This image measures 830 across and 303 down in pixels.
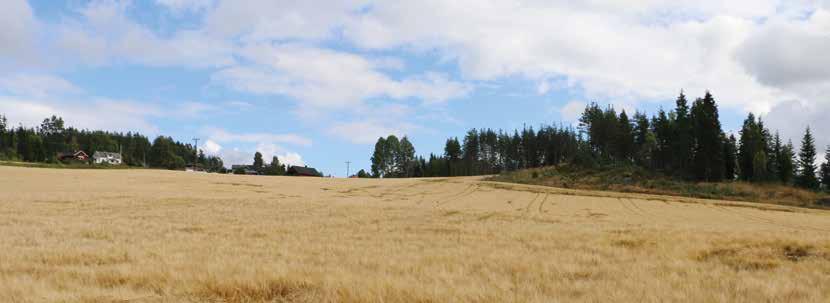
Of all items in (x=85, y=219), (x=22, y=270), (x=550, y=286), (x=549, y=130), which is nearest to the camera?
(x=550, y=286)

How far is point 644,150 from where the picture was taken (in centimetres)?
12600

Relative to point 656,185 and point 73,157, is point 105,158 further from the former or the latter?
point 656,185

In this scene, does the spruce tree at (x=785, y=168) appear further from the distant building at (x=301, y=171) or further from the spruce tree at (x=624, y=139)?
the distant building at (x=301, y=171)

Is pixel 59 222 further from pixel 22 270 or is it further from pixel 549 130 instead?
pixel 549 130

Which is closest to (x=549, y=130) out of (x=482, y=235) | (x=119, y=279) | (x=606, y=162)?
(x=606, y=162)

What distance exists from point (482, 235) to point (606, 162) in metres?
100

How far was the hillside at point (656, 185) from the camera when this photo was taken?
229ft

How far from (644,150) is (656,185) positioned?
4437 cm

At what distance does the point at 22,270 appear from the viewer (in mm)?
9156

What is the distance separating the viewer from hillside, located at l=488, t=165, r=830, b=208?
69.8 m

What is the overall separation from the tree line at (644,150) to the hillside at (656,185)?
6.41 metres

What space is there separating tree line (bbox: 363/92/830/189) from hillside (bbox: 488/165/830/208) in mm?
6414

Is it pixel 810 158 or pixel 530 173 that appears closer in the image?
pixel 530 173

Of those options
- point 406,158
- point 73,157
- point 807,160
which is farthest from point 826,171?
point 73,157
